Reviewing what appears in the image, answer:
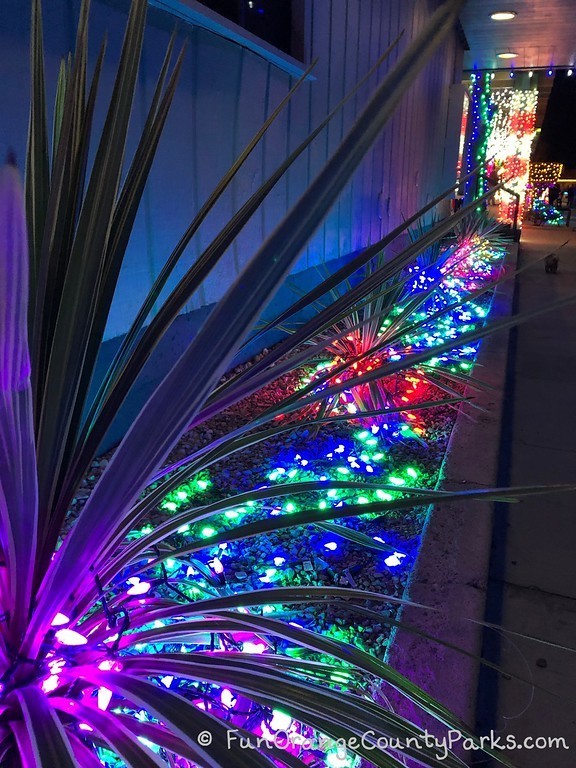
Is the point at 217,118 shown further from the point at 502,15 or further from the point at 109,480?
the point at 502,15

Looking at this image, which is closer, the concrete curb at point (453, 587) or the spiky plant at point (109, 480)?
the spiky plant at point (109, 480)

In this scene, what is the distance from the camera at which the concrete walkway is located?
980mm

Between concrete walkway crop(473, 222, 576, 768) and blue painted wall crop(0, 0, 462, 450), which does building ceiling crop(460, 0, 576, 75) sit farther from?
concrete walkway crop(473, 222, 576, 768)

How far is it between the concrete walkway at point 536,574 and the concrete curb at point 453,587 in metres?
0.09

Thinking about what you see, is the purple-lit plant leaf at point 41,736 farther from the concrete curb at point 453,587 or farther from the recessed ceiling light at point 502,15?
the recessed ceiling light at point 502,15

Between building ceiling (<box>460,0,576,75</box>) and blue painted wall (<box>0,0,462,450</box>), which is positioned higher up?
building ceiling (<box>460,0,576,75</box>)

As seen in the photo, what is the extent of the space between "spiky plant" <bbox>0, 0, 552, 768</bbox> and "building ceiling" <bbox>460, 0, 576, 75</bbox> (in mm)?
5514

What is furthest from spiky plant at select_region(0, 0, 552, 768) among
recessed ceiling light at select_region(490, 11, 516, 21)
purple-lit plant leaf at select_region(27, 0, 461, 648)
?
recessed ceiling light at select_region(490, 11, 516, 21)

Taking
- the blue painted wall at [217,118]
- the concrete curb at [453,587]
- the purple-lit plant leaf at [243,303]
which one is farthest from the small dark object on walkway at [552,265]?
the purple-lit plant leaf at [243,303]

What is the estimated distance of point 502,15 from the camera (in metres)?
5.02

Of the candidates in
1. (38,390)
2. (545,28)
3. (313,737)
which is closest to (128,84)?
(38,390)

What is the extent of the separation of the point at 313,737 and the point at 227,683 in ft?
1.25

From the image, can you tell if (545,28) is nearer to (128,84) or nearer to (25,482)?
(128,84)

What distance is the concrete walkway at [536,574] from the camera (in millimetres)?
980
